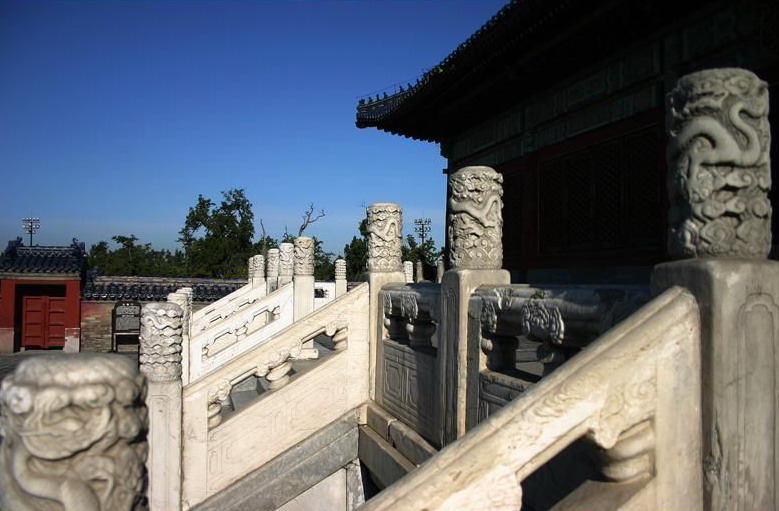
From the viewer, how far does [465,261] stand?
3455 millimetres

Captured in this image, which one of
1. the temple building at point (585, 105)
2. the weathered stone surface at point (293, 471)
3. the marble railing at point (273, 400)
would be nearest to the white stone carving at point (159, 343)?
the marble railing at point (273, 400)

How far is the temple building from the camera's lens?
18.3 feet

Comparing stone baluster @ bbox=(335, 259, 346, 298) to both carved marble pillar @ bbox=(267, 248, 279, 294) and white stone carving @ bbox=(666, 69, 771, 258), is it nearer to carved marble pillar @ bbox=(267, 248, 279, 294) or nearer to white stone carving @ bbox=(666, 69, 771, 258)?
carved marble pillar @ bbox=(267, 248, 279, 294)

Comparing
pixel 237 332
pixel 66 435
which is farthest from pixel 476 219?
pixel 237 332

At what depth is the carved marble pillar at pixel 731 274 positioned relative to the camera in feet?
6.09

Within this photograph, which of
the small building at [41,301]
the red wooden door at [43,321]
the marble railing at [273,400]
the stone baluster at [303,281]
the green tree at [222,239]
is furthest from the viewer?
the green tree at [222,239]

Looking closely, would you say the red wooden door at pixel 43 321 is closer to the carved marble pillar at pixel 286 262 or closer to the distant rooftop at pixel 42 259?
the distant rooftop at pixel 42 259

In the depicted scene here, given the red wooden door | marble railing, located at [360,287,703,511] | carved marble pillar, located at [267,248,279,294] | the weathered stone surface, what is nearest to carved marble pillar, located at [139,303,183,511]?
the weathered stone surface

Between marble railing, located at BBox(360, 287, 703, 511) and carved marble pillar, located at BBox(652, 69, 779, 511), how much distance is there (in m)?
0.06

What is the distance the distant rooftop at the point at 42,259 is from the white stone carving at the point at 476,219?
18.2m

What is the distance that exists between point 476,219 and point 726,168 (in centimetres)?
166

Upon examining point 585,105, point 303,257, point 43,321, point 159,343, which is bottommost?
point 43,321

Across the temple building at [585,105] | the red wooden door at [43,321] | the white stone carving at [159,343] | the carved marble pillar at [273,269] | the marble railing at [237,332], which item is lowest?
the red wooden door at [43,321]

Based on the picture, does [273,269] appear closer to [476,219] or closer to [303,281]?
[303,281]
